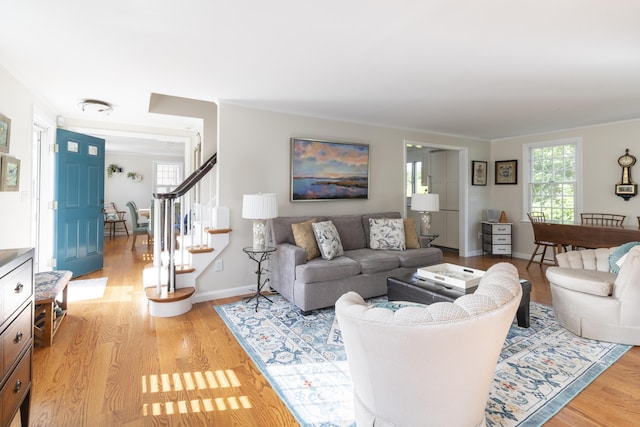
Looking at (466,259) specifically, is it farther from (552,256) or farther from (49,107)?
(49,107)

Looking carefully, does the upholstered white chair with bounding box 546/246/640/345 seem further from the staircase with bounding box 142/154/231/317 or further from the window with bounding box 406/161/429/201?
the window with bounding box 406/161/429/201

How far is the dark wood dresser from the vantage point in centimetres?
130

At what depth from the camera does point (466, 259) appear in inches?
231

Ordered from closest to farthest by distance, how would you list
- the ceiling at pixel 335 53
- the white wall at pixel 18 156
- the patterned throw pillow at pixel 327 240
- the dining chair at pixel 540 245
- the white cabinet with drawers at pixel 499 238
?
the ceiling at pixel 335 53 < the white wall at pixel 18 156 < the patterned throw pillow at pixel 327 240 < the dining chair at pixel 540 245 < the white cabinet with drawers at pixel 499 238

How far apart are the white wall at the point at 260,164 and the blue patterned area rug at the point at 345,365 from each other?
758 millimetres

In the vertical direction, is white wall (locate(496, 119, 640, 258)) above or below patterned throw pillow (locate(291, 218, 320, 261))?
above

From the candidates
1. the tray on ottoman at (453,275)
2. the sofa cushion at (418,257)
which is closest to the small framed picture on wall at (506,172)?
the sofa cushion at (418,257)

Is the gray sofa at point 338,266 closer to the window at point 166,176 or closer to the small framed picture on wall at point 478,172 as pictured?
the small framed picture on wall at point 478,172

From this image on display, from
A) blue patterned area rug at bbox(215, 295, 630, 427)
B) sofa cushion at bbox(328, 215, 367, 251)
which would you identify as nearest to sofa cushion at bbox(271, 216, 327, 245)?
sofa cushion at bbox(328, 215, 367, 251)

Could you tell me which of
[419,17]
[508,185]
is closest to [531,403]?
[419,17]

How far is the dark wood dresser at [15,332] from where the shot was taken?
1.30 meters

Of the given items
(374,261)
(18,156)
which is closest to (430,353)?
(374,261)

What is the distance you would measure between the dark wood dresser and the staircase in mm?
1464

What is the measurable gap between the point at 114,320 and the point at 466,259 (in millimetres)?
5390
